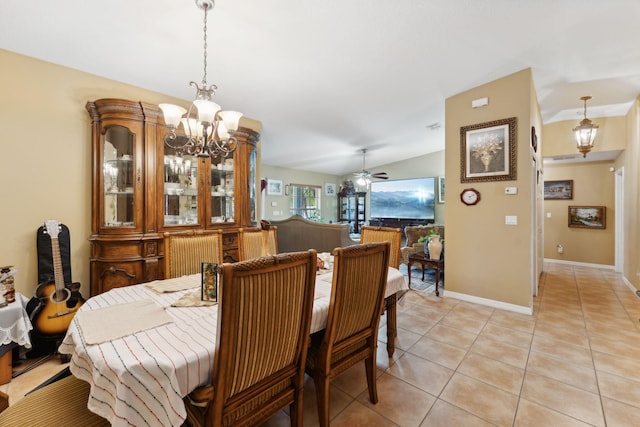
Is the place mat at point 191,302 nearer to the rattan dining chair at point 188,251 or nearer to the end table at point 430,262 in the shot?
the rattan dining chair at point 188,251

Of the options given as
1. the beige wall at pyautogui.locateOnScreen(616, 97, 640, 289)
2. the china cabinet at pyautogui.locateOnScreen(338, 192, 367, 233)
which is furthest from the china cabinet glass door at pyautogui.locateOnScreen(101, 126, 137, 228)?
the china cabinet at pyautogui.locateOnScreen(338, 192, 367, 233)

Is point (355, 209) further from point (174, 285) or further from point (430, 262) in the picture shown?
point (174, 285)

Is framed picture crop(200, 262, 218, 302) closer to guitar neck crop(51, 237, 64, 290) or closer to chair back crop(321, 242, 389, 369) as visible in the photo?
chair back crop(321, 242, 389, 369)

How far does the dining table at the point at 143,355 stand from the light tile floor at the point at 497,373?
0.78 metres

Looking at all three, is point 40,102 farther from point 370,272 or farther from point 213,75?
point 370,272

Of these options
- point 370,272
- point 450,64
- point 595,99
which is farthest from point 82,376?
point 595,99

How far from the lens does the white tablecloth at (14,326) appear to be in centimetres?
183

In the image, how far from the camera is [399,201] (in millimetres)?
7613

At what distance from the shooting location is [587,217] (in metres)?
5.36

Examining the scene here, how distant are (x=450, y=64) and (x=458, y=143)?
107cm

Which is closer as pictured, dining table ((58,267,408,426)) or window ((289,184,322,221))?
dining table ((58,267,408,426))

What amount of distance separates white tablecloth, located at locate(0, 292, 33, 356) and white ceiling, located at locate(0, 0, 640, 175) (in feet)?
6.81

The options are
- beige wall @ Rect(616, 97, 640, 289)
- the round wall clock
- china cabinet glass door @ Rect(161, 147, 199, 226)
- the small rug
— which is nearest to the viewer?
china cabinet glass door @ Rect(161, 147, 199, 226)

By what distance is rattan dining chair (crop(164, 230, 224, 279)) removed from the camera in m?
2.03
